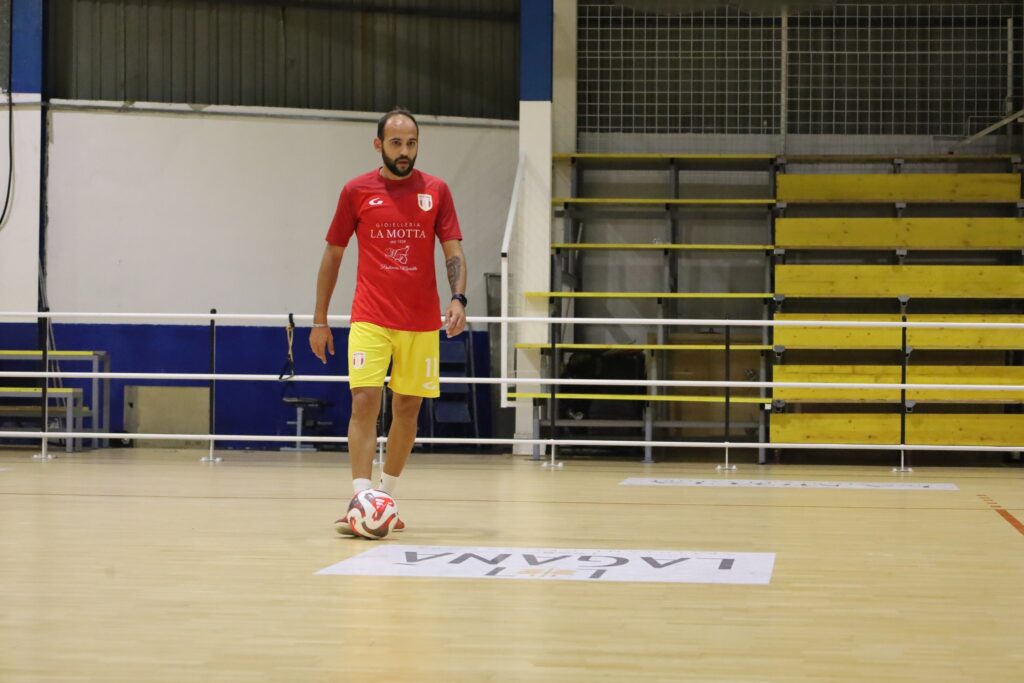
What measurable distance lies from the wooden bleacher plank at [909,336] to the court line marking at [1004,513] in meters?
2.86

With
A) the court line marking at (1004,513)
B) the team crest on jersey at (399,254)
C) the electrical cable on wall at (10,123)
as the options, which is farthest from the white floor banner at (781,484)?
the electrical cable on wall at (10,123)

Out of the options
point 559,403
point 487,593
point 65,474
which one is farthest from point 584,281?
point 487,593

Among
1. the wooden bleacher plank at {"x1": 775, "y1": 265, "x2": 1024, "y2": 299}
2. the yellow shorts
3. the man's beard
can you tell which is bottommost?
the yellow shorts

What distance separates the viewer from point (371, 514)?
12.7 ft

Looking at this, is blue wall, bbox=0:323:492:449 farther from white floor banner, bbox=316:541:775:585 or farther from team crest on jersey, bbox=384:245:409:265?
white floor banner, bbox=316:541:775:585

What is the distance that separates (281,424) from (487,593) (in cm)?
710

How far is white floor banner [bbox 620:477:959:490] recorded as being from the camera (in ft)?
19.7

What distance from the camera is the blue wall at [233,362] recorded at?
977 centimetres

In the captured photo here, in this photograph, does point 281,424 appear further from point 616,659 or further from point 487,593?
point 616,659

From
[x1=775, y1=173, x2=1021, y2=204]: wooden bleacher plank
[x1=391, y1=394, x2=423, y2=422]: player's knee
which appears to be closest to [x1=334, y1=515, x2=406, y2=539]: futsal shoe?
[x1=391, y1=394, x2=423, y2=422]: player's knee

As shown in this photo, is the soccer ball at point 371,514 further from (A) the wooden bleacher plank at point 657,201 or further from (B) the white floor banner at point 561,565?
(A) the wooden bleacher plank at point 657,201

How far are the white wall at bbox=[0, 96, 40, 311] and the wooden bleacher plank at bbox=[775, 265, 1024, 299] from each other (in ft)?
17.9

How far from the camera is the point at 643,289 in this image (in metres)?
9.67

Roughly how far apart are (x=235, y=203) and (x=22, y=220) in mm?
1565
